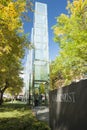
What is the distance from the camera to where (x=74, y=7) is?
764 inches

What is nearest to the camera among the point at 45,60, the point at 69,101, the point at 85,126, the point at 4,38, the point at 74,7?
the point at 85,126

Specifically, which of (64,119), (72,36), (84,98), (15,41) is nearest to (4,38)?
Answer: (15,41)

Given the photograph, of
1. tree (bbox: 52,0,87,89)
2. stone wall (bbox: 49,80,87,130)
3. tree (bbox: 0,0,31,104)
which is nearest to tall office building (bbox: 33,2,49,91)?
tree (bbox: 52,0,87,89)

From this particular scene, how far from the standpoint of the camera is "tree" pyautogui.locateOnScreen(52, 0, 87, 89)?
17.9 m

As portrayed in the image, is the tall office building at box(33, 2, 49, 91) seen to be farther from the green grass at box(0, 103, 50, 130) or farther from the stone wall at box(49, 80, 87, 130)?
the stone wall at box(49, 80, 87, 130)

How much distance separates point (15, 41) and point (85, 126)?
29.0ft

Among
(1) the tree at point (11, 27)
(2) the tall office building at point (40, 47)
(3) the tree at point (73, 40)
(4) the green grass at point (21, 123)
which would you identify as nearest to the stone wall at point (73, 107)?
(4) the green grass at point (21, 123)

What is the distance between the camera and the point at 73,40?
18.8 metres

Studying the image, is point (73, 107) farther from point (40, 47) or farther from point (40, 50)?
point (40, 47)

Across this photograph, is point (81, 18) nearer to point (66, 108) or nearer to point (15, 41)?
point (15, 41)

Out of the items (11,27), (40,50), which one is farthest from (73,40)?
(40,50)

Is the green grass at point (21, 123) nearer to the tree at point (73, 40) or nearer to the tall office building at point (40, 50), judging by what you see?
the tree at point (73, 40)

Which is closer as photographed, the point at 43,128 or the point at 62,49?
the point at 43,128

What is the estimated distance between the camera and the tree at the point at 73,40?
17.9m
